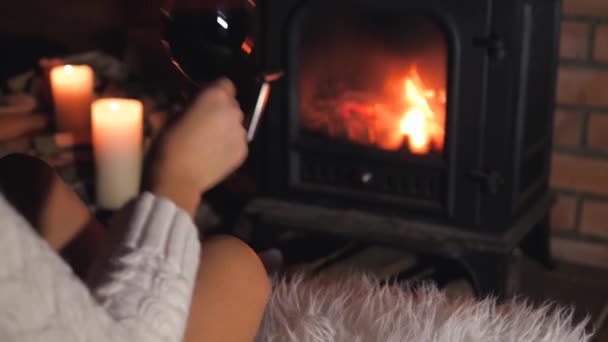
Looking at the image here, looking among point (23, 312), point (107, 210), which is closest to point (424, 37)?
point (107, 210)

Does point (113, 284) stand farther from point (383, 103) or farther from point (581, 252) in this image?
point (581, 252)

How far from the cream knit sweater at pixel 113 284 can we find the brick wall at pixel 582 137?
1286 millimetres

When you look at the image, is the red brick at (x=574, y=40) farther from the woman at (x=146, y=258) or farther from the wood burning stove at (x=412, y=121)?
the woman at (x=146, y=258)

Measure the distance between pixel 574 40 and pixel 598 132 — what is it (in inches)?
8.0

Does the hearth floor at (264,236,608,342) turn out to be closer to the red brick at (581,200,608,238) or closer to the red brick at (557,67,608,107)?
the red brick at (581,200,608,238)

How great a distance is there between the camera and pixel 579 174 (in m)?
1.83

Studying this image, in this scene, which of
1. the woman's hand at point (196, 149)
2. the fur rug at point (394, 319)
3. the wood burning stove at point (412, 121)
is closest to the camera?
the woman's hand at point (196, 149)

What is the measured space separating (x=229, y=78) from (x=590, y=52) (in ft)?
3.80

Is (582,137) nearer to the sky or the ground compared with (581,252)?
nearer to the sky

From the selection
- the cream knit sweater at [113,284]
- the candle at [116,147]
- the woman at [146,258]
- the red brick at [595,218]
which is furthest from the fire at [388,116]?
the cream knit sweater at [113,284]

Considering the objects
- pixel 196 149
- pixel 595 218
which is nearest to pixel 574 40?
pixel 595 218

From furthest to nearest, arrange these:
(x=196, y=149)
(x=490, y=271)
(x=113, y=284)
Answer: (x=490, y=271) < (x=196, y=149) < (x=113, y=284)

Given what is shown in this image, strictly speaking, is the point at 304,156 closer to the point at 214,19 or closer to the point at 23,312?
the point at 214,19

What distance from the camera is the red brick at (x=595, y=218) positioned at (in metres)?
1.83
